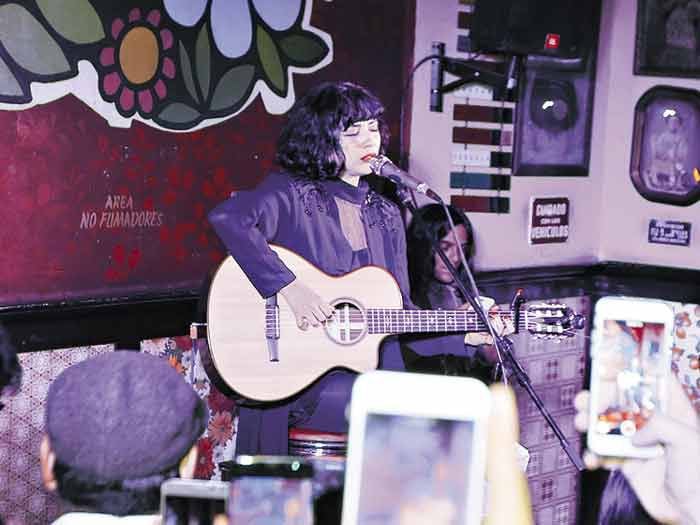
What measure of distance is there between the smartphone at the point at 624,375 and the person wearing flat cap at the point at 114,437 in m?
0.58

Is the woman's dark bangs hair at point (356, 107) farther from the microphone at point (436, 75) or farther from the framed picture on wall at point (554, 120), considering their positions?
the framed picture on wall at point (554, 120)

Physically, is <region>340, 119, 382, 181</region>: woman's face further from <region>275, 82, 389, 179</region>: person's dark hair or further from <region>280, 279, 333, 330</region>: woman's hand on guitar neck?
<region>280, 279, 333, 330</region>: woman's hand on guitar neck

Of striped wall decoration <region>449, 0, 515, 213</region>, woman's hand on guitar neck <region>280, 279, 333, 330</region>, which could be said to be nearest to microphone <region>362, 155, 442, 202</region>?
woman's hand on guitar neck <region>280, 279, 333, 330</region>

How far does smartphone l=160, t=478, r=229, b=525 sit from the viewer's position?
46.6 inches

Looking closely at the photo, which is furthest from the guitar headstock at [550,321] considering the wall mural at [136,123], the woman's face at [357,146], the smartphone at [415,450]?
the smartphone at [415,450]

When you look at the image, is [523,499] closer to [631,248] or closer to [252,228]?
[252,228]

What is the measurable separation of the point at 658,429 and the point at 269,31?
9.44 feet

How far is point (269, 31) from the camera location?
13.0ft

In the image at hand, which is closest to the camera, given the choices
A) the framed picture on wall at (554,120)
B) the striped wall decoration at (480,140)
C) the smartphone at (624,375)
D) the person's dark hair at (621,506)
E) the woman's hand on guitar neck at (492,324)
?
the smartphone at (624,375)

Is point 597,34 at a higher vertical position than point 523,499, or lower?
higher

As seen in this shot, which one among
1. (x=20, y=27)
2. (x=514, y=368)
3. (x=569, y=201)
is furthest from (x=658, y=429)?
(x=569, y=201)

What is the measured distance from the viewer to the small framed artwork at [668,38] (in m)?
4.93

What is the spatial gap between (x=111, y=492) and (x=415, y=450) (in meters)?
0.42

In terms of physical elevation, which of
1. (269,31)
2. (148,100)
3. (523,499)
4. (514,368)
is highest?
(269,31)
